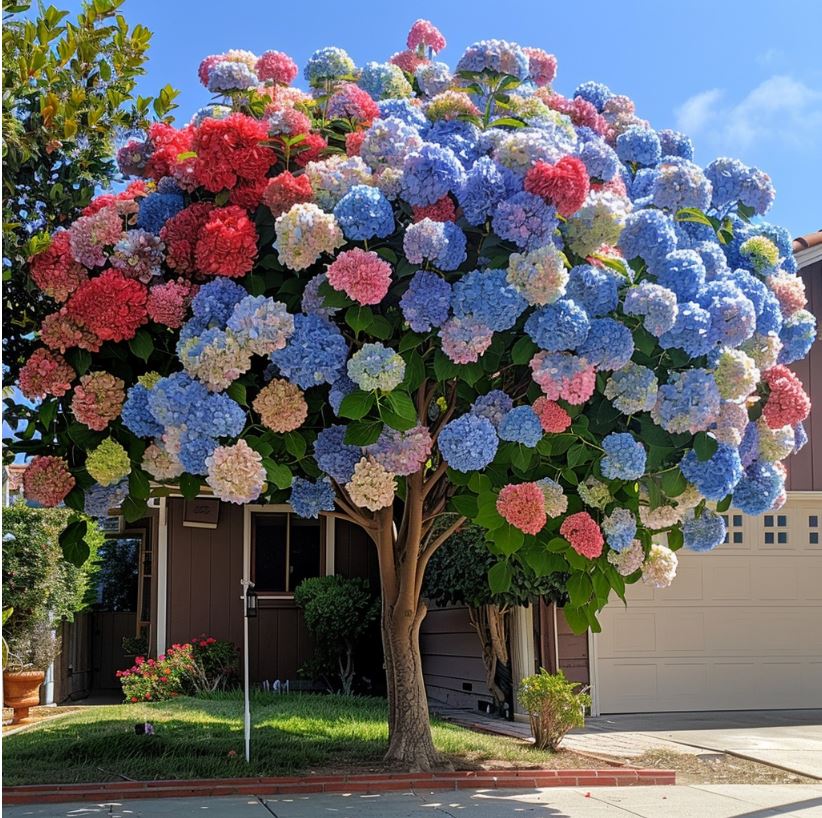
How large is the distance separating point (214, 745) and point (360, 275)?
4.48 metres

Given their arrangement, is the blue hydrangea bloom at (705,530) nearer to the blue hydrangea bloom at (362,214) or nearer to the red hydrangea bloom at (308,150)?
the blue hydrangea bloom at (362,214)

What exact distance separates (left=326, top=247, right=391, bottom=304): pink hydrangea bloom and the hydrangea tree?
1 centimetres

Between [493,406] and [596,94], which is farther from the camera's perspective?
[596,94]

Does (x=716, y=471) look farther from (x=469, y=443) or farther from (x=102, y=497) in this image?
(x=102, y=497)

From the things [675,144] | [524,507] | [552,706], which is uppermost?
[675,144]

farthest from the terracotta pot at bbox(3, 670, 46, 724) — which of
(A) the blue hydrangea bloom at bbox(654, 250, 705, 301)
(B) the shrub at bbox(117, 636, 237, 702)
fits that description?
(A) the blue hydrangea bloom at bbox(654, 250, 705, 301)

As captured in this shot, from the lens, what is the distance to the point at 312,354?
513 cm

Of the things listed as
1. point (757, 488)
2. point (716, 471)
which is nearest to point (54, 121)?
point (716, 471)

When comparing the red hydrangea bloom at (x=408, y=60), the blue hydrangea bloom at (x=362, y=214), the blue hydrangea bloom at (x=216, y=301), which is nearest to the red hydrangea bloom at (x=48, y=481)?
the blue hydrangea bloom at (x=216, y=301)

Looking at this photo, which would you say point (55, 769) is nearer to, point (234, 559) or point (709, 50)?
point (234, 559)

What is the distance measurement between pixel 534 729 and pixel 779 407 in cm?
392

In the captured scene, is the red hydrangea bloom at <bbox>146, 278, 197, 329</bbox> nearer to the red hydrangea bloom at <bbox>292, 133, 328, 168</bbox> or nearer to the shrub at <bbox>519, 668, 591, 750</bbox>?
the red hydrangea bloom at <bbox>292, 133, 328, 168</bbox>

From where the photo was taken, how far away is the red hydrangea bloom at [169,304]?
540 cm

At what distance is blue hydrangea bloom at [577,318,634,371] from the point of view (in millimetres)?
5082
